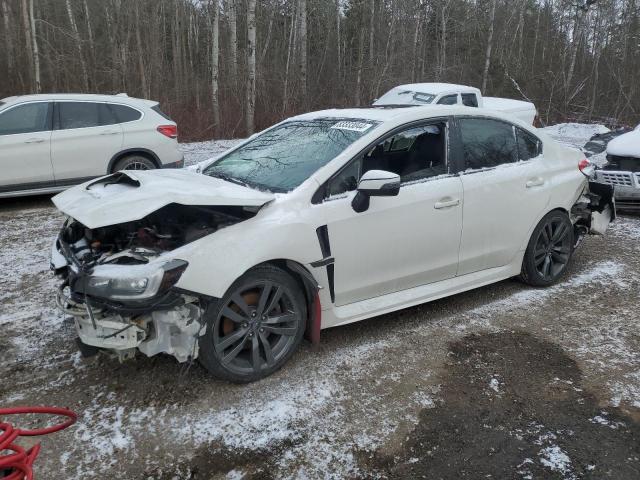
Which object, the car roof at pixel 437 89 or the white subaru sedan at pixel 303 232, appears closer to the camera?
the white subaru sedan at pixel 303 232

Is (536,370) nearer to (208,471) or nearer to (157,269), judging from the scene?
(208,471)

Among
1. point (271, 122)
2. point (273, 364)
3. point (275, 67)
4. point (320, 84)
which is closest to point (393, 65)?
point (320, 84)

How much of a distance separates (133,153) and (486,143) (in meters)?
5.87

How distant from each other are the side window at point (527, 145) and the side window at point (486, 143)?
0.23 ft

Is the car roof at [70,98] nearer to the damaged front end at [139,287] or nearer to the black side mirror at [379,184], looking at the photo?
the damaged front end at [139,287]

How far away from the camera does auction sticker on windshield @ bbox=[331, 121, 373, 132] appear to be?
402cm

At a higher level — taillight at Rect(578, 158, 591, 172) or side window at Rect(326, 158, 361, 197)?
side window at Rect(326, 158, 361, 197)

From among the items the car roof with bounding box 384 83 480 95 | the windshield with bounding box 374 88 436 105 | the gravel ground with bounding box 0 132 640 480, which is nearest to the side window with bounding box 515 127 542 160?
the gravel ground with bounding box 0 132 640 480

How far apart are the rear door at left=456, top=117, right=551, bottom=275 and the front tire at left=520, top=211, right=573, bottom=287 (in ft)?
0.60

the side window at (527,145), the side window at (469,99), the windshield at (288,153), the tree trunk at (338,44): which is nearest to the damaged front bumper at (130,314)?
the windshield at (288,153)

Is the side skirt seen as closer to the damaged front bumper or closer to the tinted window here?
the damaged front bumper

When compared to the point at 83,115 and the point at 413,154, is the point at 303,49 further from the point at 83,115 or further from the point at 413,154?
the point at 413,154

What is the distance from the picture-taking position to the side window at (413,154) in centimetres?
404

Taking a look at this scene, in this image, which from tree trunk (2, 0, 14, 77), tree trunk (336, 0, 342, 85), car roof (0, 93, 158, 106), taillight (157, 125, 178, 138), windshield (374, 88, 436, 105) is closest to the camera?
car roof (0, 93, 158, 106)
